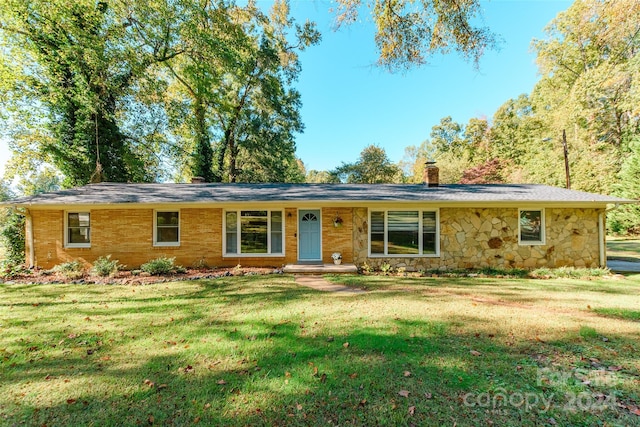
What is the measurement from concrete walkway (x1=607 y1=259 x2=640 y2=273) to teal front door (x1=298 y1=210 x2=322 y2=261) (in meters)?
10.4

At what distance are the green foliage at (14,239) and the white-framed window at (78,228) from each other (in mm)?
2581

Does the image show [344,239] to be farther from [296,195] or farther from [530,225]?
[530,225]

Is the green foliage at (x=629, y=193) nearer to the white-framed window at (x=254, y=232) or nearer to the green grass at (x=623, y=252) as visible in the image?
the green grass at (x=623, y=252)

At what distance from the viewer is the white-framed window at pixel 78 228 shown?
31.4ft

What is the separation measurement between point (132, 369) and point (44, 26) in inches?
732

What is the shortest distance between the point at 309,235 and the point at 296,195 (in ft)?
5.15

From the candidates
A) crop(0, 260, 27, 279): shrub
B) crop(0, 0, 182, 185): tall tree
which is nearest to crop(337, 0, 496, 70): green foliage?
crop(0, 260, 27, 279): shrub

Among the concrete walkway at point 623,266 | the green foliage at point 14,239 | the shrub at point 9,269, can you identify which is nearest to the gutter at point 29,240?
the shrub at point 9,269

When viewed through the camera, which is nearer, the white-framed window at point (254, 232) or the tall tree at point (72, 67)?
the white-framed window at point (254, 232)

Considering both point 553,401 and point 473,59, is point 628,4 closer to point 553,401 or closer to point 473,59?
point 473,59

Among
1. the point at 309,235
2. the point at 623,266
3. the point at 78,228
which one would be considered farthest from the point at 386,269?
the point at 78,228

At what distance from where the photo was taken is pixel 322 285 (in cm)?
720

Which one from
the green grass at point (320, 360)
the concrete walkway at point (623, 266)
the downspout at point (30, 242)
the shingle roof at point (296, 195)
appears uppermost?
the shingle roof at point (296, 195)

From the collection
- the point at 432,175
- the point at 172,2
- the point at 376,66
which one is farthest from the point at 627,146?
the point at 172,2
